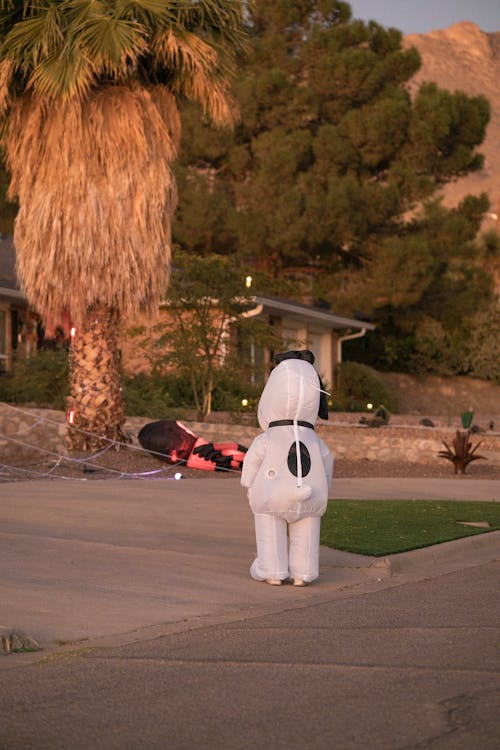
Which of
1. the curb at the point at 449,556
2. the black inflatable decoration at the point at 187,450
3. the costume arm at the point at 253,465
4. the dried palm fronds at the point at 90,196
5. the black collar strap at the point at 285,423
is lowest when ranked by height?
the curb at the point at 449,556

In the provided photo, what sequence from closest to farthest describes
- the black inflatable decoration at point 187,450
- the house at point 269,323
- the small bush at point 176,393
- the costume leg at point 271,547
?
the costume leg at point 271,547
the black inflatable decoration at point 187,450
the small bush at point 176,393
the house at point 269,323

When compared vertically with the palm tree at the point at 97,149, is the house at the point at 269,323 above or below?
below

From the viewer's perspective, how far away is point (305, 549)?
403 inches

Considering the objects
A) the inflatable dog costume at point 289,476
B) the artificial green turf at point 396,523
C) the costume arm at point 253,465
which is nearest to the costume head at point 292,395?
the inflatable dog costume at point 289,476

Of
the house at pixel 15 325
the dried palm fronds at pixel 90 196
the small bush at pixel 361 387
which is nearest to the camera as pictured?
the dried palm fronds at pixel 90 196

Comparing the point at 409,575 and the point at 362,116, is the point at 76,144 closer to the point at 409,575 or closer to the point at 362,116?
the point at 409,575

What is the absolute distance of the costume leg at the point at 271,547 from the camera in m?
10.1

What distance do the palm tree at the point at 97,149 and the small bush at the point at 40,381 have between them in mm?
5617

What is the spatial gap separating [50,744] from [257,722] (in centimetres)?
96

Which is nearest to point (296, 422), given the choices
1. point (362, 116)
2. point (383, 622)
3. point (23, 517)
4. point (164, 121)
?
point (383, 622)

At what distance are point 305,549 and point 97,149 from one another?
10.8 meters

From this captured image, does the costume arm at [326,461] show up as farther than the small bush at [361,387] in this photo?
No

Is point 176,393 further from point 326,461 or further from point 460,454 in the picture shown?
point 326,461

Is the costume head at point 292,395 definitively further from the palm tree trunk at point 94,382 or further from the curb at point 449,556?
the palm tree trunk at point 94,382
